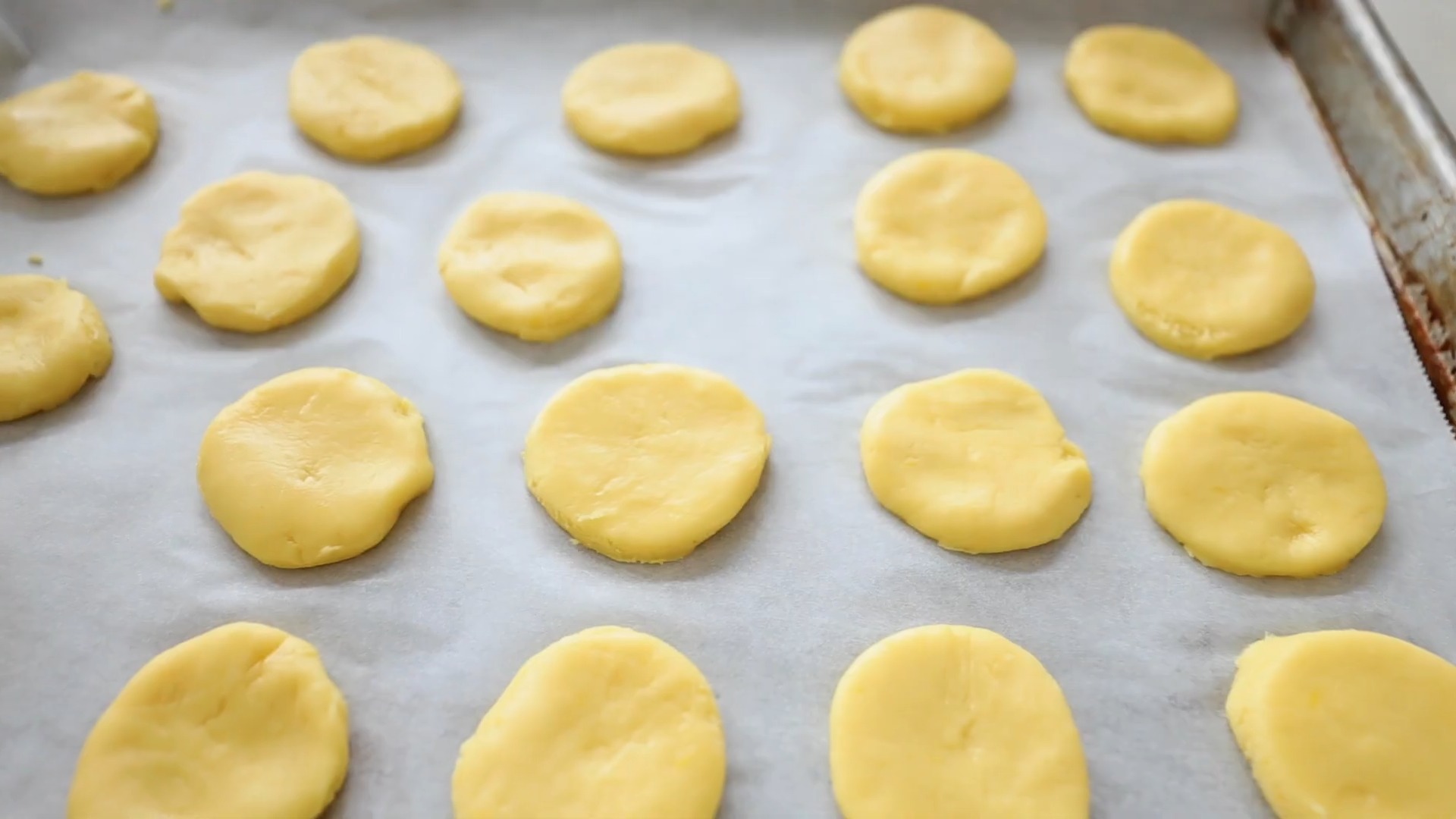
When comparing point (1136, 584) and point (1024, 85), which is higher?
point (1024, 85)

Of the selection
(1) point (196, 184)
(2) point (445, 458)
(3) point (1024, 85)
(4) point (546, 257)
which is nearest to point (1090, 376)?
(3) point (1024, 85)

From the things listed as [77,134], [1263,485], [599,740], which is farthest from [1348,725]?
[77,134]

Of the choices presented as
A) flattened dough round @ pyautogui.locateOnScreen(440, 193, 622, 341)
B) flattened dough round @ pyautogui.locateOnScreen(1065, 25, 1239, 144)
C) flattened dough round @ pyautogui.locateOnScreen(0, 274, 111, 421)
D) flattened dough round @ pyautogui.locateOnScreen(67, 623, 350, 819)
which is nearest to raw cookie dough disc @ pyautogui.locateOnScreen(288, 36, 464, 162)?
flattened dough round @ pyautogui.locateOnScreen(440, 193, 622, 341)

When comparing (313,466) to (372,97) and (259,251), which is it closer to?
(259,251)

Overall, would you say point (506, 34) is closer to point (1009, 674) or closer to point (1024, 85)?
point (1024, 85)

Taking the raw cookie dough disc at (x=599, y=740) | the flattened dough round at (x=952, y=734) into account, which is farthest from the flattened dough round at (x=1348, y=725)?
the raw cookie dough disc at (x=599, y=740)
